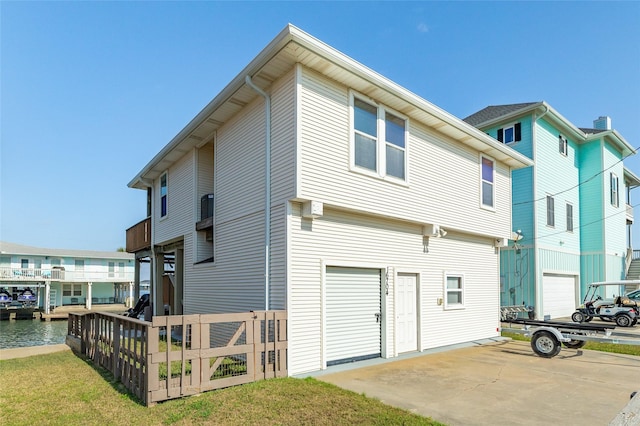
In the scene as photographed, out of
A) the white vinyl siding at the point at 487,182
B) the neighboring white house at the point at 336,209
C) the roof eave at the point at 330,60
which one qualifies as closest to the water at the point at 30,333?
the neighboring white house at the point at 336,209

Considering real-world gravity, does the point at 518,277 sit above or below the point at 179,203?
below

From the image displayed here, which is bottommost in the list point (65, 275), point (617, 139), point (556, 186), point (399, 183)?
point (65, 275)

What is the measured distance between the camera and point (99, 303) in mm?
42594

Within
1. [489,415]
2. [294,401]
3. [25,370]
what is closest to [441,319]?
[489,415]

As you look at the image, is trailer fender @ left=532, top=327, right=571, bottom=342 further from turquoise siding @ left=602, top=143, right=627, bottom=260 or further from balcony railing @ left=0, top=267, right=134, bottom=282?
balcony railing @ left=0, top=267, right=134, bottom=282

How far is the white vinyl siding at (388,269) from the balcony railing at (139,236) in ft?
33.5

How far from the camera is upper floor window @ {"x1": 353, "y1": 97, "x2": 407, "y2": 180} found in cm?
887

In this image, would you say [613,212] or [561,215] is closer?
[561,215]

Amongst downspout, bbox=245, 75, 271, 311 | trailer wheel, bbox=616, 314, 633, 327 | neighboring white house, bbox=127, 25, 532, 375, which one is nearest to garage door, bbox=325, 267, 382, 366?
neighboring white house, bbox=127, 25, 532, 375

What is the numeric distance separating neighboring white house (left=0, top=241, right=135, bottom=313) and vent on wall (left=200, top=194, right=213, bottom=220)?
30.4 m

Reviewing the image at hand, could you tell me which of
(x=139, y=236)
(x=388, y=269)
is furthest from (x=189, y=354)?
(x=139, y=236)

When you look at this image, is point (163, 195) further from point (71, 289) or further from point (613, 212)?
A: point (71, 289)

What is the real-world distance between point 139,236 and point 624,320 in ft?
64.7

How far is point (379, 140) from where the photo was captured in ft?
30.1
